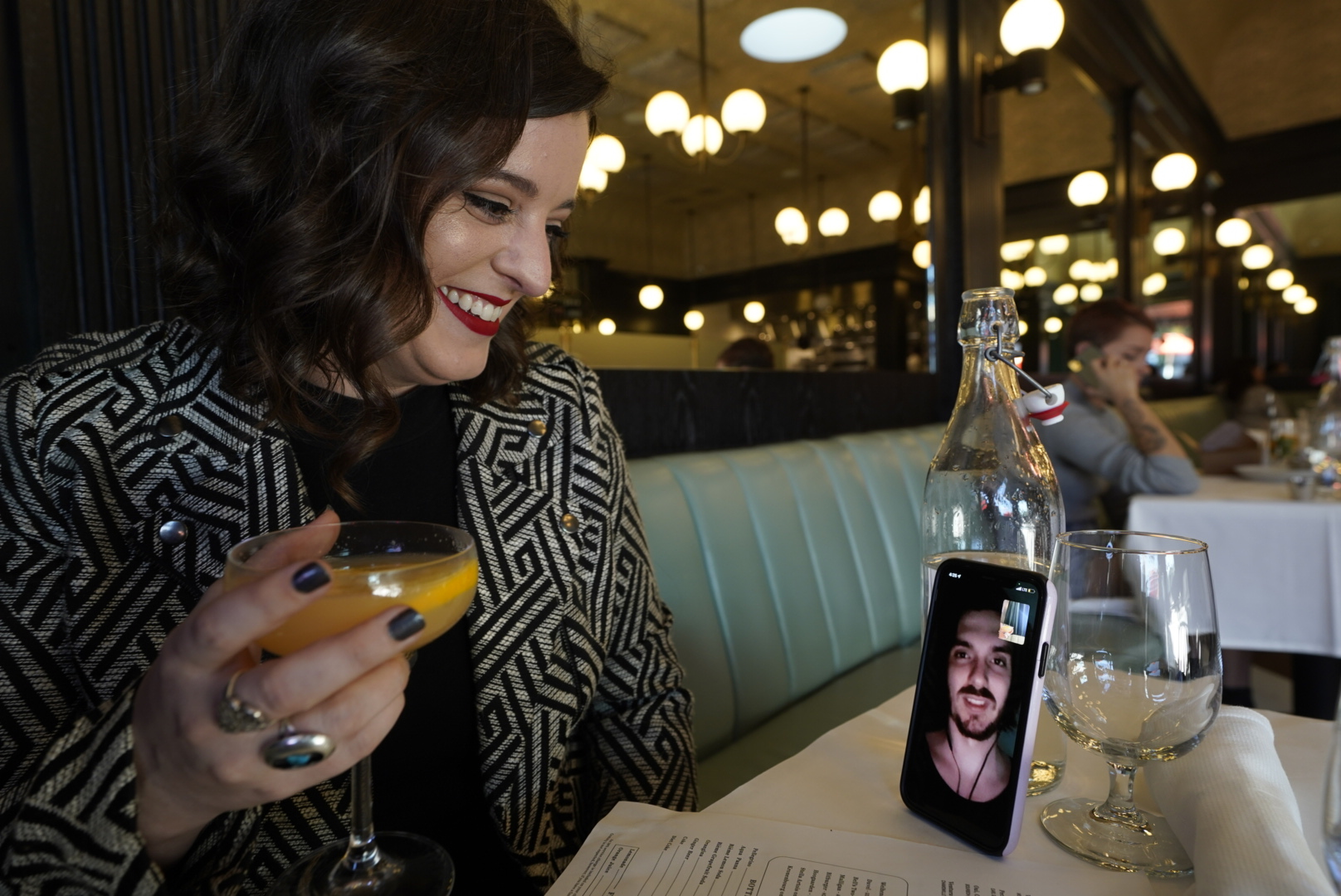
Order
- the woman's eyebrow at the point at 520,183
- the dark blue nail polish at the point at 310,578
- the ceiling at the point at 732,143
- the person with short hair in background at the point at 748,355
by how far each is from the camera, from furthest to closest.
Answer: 1. the person with short hair in background at the point at 748,355
2. the ceiling at the point at 732,143
3. the woman's eyebrow at the point at 520,183
4. the dark blue nail polish at the point at 310,578

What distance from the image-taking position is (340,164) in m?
0.90

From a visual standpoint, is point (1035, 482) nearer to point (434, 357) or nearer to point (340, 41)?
point (434, 357)

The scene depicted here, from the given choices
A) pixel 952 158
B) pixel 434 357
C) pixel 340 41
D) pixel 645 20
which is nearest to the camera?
pixel 340 41

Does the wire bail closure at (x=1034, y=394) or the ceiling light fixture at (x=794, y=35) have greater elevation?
the ceiling light fixture at (x=794, y=35)

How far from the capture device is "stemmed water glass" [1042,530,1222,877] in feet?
1.82

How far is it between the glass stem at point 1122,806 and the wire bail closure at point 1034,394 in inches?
13.1

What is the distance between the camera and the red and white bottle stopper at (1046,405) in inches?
30.9

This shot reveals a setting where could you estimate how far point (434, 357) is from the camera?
98 centimetres

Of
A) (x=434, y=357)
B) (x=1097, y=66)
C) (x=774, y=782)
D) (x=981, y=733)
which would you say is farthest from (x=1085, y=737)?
(x=1097, y=66)

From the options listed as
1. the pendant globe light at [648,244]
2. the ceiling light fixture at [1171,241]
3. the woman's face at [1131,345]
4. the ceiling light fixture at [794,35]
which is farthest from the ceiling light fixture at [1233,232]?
the pendant globe light at [648,244]

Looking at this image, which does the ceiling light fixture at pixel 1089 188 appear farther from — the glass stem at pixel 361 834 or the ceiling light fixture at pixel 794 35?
the glass stem at pixel 361 834

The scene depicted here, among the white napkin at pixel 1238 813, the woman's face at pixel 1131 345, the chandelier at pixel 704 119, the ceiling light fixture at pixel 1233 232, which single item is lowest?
the white napkin at pixel 1238 813

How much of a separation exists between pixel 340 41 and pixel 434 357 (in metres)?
0.37

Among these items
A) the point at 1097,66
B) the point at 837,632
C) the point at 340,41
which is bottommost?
the point at 837,632
